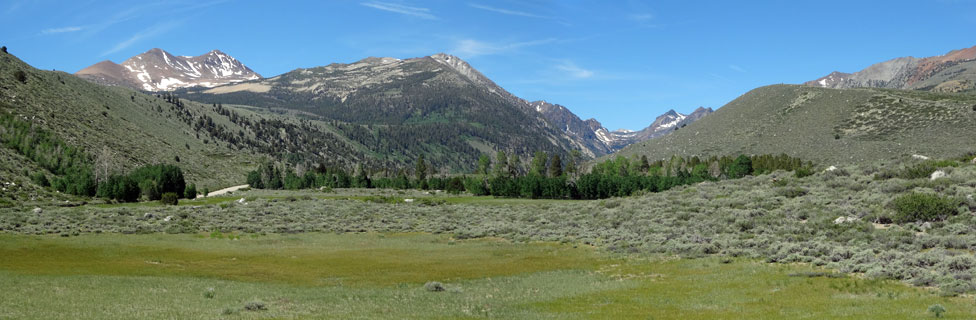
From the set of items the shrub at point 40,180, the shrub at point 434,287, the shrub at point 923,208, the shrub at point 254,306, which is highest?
the shrub at point 40,180

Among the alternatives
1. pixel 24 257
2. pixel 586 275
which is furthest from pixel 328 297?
pixel 24 257

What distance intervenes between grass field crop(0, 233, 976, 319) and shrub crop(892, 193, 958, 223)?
571 inches

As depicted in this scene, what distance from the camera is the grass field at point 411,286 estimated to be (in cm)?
2223

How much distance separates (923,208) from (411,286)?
36264 millimetres

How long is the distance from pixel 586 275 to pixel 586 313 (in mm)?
12142

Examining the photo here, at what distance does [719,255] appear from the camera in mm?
40281

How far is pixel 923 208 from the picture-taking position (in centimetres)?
4188

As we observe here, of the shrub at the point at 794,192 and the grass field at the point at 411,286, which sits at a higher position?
the shrub at the point at 794,192

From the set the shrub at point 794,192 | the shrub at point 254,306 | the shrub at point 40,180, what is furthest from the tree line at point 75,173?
the shrub at point 794,192

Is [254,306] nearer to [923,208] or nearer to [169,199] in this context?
[923,208]

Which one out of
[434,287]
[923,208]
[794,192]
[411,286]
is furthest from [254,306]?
[794,192]

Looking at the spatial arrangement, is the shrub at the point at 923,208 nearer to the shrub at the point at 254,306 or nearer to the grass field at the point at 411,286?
the grass field at the point at 411,286

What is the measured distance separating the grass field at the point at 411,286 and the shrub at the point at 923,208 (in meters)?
14.5

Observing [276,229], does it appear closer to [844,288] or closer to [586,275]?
[586,275]
